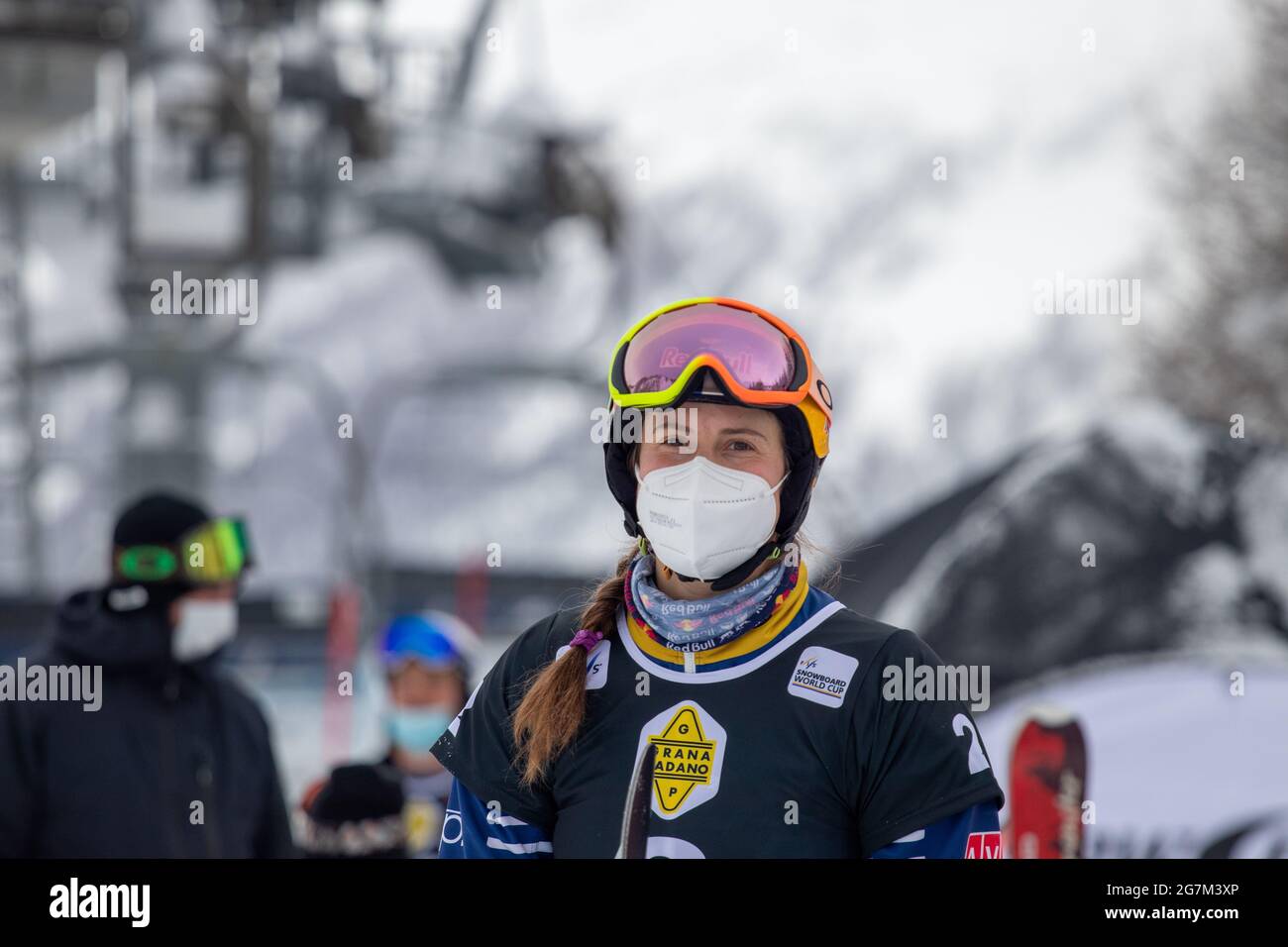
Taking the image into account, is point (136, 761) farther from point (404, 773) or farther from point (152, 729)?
point (404, 773)

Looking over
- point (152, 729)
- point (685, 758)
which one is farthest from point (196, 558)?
point (685, 758)

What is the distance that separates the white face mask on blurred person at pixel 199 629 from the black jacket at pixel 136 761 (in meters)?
0.04

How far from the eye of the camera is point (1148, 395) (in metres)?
26.7

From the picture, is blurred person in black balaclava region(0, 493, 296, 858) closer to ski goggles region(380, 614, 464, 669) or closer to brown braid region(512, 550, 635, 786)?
ski goggles region(380, 614, 464, 669)

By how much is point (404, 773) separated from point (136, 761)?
1.53 meters

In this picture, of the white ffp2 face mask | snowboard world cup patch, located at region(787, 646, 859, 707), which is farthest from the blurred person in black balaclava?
snowboard world cup patch, located at region(787, 646, 859, 707)

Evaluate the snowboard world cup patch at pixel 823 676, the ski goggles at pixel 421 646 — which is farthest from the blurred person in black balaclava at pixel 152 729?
the snowboard world cup patch at pixel 823 676

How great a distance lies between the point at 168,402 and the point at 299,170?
291 centimetres

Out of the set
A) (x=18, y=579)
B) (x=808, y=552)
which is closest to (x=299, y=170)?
(x=18, y=579)

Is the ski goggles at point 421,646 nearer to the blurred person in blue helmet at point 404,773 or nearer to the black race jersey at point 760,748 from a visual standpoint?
the blurred person in blue helmet at point 404,773

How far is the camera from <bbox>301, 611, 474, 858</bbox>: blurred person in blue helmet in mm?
4473

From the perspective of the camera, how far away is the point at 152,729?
4.00 m
